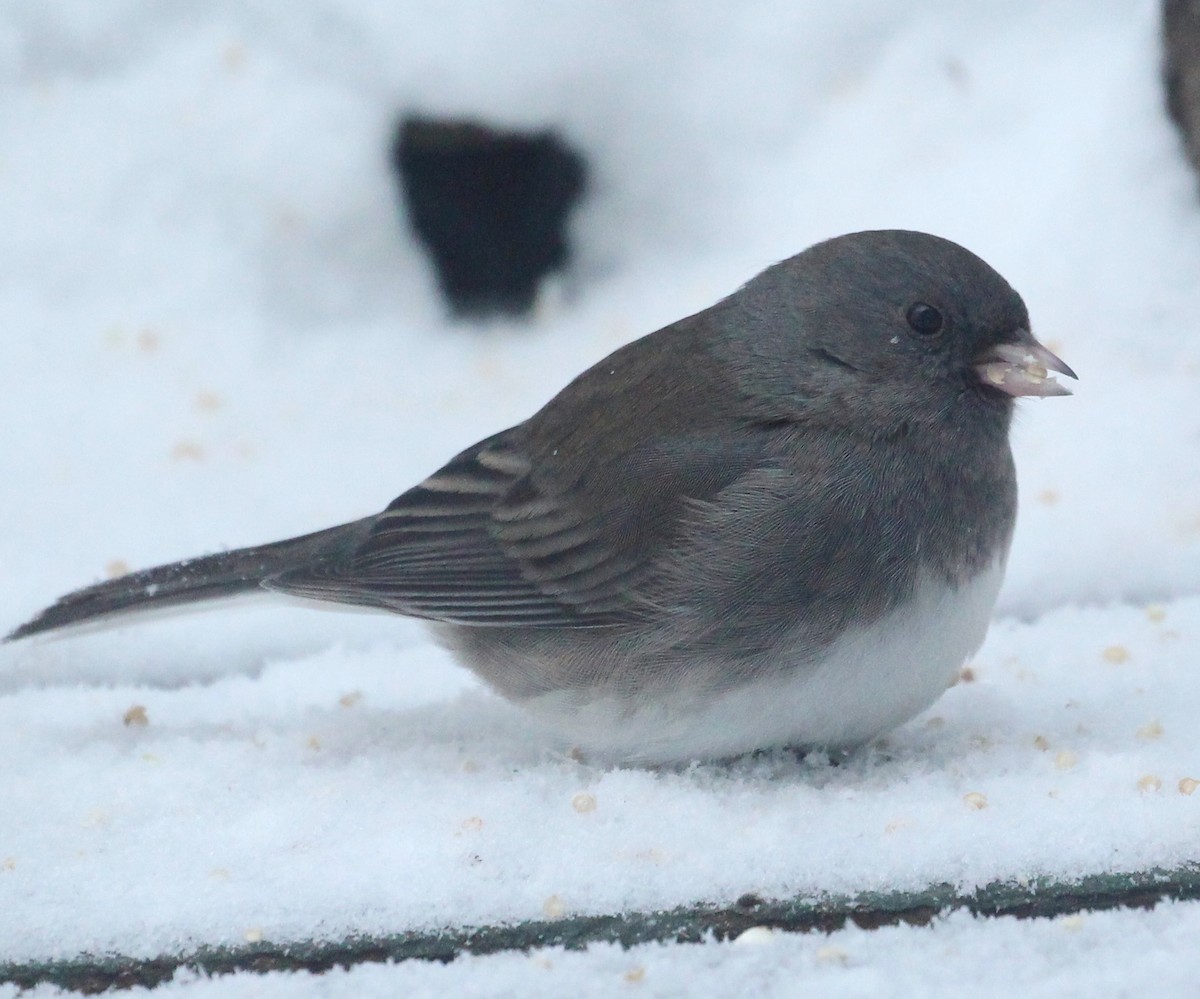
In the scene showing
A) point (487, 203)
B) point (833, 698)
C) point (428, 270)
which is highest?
point (487, 203)

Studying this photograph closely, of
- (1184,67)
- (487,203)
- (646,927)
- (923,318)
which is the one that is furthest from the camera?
(487,203)

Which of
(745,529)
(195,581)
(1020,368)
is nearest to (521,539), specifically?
(745,529)

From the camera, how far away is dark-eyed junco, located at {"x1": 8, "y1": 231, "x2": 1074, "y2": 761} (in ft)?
6.83

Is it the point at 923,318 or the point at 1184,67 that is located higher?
the point at 1184,67

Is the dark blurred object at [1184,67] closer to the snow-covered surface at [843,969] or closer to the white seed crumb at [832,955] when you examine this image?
the snow-covered surface at [843,969]

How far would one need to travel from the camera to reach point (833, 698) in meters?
2.07

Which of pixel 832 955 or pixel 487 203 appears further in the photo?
pixel 487 203

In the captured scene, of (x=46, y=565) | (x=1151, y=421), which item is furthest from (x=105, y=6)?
(x=1151, y=421)

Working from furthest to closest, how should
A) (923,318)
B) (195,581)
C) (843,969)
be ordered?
(195,581) < (923,318) < (843,969)

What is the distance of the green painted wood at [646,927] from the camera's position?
1.75 meters

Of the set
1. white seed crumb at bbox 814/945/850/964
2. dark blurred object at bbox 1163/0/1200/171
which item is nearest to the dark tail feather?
white seed crumb at bbox 814/945/850/964

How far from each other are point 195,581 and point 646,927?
1139mm

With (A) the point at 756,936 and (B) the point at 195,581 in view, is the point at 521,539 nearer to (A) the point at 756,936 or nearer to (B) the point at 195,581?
(B) the point at 195,581

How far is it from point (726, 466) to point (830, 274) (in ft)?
1.25
